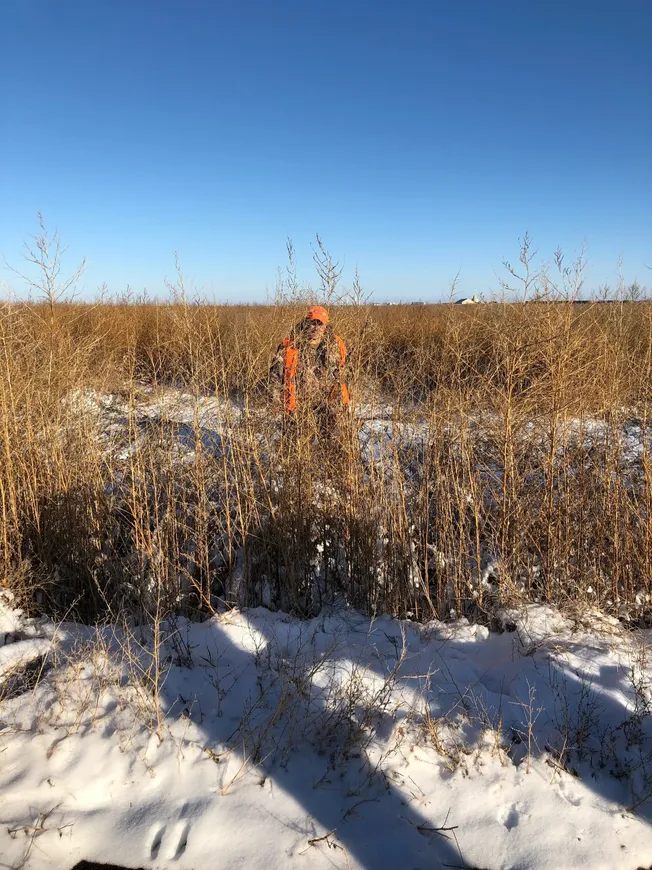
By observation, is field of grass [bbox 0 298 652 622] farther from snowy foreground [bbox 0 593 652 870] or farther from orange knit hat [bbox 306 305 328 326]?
snowy foreground [bbox 0 593 652 870]

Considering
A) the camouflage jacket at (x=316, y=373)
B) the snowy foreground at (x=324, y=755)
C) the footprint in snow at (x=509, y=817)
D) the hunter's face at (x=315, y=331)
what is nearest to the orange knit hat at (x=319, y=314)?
the hunter's face at (x=315, y=331)

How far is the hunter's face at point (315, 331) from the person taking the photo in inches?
156

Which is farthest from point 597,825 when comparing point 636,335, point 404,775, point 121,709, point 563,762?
point 636,335

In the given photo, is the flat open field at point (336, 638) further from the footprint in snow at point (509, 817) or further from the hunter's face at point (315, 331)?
the hunter's face at point (315, 331)

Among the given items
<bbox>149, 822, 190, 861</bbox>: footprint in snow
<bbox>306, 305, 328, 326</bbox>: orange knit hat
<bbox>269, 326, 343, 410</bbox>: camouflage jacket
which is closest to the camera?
<bbox>149, 822, 190, 861</bbox>: footprint in snow

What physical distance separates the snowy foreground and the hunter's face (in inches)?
84.0

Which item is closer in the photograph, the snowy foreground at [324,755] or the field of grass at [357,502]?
the snowy foreground at [324,755]

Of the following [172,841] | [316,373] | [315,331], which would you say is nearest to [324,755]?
[172,841]

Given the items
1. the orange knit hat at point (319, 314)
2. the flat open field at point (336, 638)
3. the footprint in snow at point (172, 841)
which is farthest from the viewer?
the orange knit hat at point (319, 314)

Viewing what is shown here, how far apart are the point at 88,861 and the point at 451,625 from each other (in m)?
2.16

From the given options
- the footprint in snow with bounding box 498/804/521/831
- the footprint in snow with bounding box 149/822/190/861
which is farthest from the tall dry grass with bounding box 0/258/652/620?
the footprint in snow with bounding box 149/822/190/861

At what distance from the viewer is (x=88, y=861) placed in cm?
178

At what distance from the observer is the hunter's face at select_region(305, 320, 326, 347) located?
3955mm

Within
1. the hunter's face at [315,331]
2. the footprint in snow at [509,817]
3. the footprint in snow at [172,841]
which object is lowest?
the footprint in snow at [509,817]
